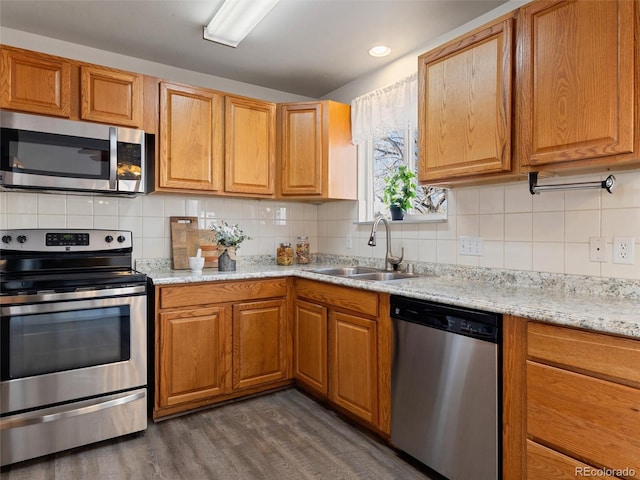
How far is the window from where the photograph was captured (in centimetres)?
270

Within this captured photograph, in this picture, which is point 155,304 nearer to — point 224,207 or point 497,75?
point 224,207

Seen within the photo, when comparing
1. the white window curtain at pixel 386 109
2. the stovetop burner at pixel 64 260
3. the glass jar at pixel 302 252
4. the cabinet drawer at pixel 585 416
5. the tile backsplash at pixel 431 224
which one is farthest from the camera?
the glass jar at pixel 302 252

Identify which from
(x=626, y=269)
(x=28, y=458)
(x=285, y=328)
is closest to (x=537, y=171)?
(x=626, y=269)

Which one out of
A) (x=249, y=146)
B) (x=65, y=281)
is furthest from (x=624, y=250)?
(x=65, y=281)

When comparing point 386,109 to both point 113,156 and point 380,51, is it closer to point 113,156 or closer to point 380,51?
point 380,51

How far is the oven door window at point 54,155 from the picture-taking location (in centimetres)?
214

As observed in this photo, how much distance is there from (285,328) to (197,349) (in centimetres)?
63

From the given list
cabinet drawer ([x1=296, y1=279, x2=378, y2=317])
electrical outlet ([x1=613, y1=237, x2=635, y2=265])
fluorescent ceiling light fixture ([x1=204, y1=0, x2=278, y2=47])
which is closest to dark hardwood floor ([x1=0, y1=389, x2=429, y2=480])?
cabinet drawer ([x1=296, y1=279, x2=378, y2=317])

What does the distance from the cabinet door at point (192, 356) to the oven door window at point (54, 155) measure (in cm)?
100

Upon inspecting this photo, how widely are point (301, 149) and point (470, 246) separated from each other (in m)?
1.50

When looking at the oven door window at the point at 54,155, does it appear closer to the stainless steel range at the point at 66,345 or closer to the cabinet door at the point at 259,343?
the stainless steel range at the point at 66,345

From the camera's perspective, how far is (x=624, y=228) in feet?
5.61

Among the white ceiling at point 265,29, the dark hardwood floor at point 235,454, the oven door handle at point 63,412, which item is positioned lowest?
the dark hardwood floor at point 235,454

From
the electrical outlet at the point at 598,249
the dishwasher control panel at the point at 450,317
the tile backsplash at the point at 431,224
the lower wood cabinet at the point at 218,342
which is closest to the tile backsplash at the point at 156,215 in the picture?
the tile backsplash at the point at 431,224
